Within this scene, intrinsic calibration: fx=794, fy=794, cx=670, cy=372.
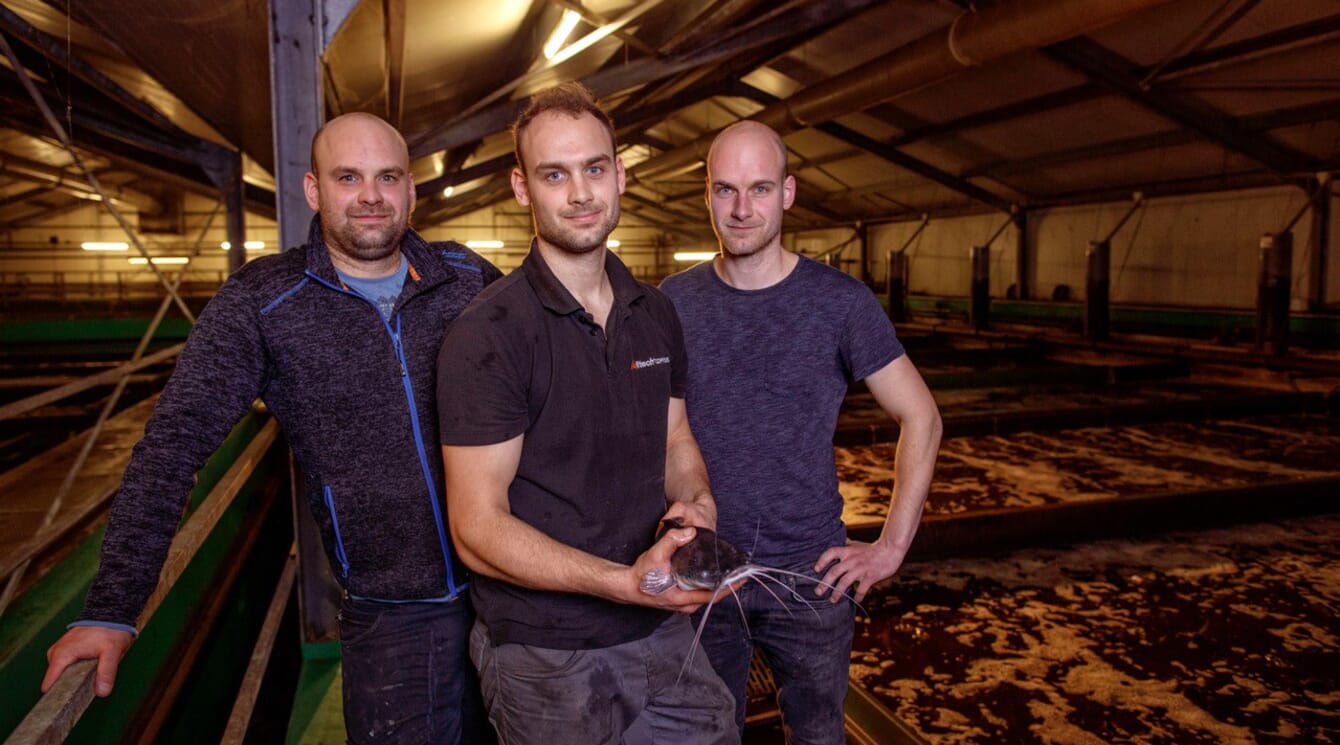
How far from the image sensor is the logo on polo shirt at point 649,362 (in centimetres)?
141

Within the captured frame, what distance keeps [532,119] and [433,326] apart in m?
0.51

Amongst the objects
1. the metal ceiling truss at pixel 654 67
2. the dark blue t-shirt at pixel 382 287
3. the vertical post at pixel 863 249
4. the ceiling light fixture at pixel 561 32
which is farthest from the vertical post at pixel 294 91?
the vertical post at pixel 863 249

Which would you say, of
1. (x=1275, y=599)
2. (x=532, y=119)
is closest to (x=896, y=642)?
(x=1275, y=599)

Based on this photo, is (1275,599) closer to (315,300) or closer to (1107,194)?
(315,300)

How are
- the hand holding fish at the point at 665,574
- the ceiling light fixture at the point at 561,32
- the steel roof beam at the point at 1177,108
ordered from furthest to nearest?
1. the steel roof beam at the point at 1177,108
2. the ceiling light fixture at the point at 561,32
3. the hand holding fish at the point at 665,574

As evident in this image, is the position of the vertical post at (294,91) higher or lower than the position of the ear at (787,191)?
higher

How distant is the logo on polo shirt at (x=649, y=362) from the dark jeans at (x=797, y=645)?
0.58 meters

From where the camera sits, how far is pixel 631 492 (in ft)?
4.56

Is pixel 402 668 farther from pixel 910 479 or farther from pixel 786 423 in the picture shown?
pixel 910 479

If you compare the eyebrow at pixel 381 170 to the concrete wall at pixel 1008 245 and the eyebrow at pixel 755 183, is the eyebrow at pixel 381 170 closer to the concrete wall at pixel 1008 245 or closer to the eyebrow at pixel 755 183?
the eyebrow at pixel 755 183

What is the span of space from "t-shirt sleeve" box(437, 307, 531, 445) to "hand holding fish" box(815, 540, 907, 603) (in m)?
0.79

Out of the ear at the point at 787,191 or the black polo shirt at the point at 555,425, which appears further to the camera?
the ear at the point at 787,191

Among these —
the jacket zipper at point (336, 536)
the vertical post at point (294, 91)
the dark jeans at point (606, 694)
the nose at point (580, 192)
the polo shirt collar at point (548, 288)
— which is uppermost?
the vertical post at point (294, 91)

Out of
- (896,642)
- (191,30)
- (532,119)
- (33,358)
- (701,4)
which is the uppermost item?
(701,4)
